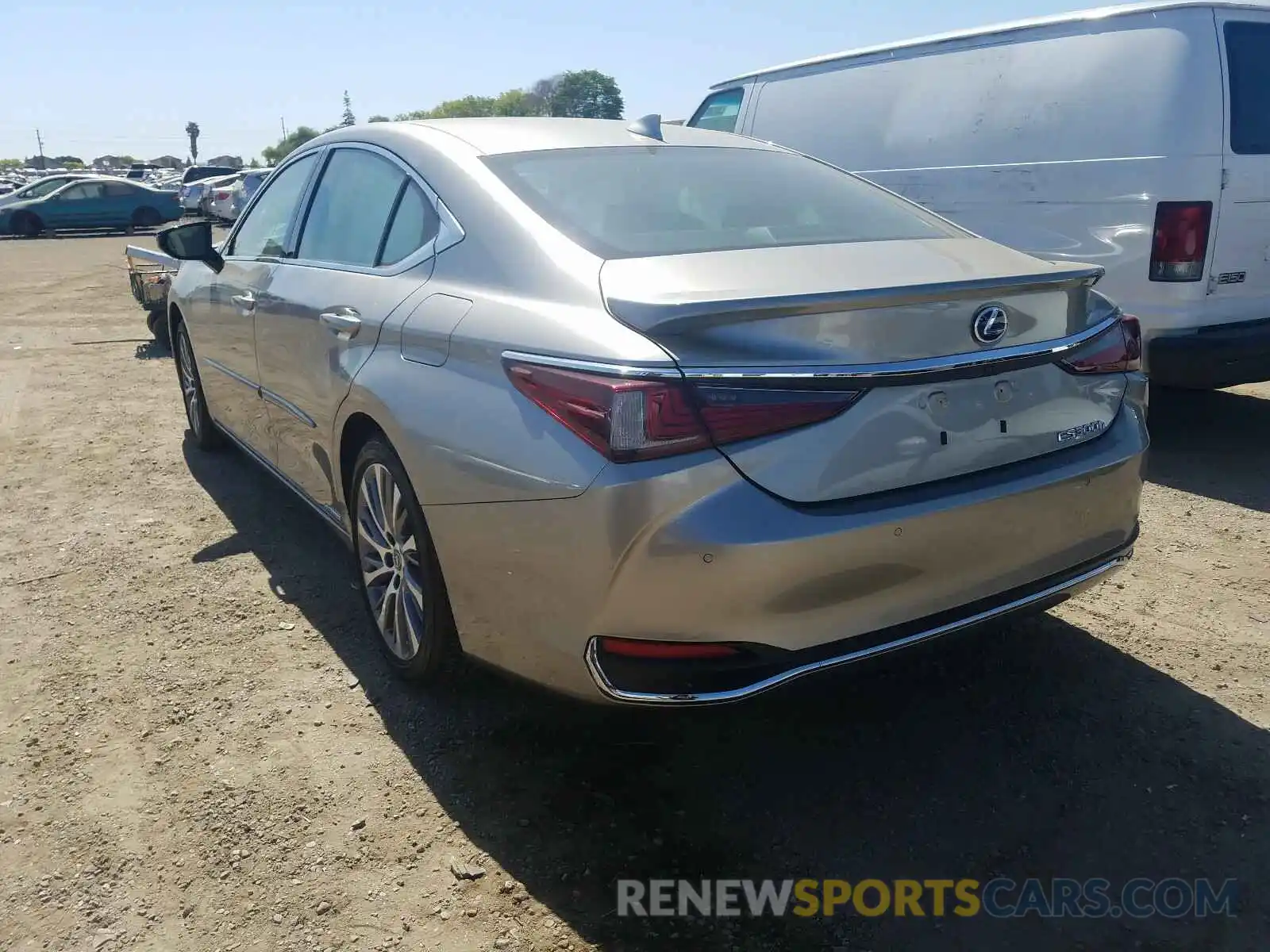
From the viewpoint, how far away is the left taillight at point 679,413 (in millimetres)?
2041

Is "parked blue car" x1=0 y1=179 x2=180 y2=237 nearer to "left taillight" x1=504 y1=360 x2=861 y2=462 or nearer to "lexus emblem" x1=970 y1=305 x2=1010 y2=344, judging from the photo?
"left taillight" x1=504 y1=360 x2=861 y2=462

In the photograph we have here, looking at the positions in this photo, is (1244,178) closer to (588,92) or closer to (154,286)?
(154,286)

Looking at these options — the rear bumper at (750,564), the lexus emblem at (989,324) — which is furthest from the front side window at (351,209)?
the lexus emblem at (989,324)

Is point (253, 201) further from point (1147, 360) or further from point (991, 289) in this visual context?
point (1147, 360)

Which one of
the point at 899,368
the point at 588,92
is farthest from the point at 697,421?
the point at 588,92

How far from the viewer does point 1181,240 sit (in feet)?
15.8

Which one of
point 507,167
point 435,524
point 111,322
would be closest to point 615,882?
point 435,524

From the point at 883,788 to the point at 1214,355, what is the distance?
3.34 m

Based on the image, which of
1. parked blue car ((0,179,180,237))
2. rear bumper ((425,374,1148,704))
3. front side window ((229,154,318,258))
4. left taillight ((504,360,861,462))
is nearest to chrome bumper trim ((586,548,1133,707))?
rear bumper ((425,374,1148,704))

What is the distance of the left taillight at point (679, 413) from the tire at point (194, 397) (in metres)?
3.84

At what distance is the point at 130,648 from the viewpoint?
3424 mm

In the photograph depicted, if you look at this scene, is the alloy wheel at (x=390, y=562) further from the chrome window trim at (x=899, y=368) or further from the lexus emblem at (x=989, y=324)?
the lexus emblem at (x=989, y=324)

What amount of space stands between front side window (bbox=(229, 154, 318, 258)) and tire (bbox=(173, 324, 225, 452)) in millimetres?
998

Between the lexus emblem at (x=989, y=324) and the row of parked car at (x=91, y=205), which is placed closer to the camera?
the lexus emblem at (x=989, y=324)
